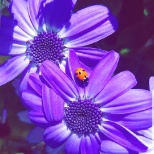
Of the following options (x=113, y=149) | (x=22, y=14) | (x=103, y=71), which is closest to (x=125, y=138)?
(x=113, y=149)

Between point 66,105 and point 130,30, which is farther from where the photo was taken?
point 130,30

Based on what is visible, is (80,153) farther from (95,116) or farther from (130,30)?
(130,30)

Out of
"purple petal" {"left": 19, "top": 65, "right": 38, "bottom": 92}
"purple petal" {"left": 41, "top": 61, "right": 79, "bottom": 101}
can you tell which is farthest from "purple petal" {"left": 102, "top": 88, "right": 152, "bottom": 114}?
"purple petal" {"left": 19, "top": 65, "right": 38, "bottom": 92}

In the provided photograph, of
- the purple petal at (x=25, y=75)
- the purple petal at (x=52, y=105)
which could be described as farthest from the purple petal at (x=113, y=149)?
the purple petal at (x=25, y=75)

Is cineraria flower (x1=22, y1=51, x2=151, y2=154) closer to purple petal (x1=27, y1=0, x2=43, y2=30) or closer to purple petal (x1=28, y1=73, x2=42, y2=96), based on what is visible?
purple petal (x1=28, y1=73, x2=42, y2=96)

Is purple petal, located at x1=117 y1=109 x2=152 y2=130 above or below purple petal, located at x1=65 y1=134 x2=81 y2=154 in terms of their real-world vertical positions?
above

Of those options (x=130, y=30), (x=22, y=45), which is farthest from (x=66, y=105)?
(x=130, y=30)
